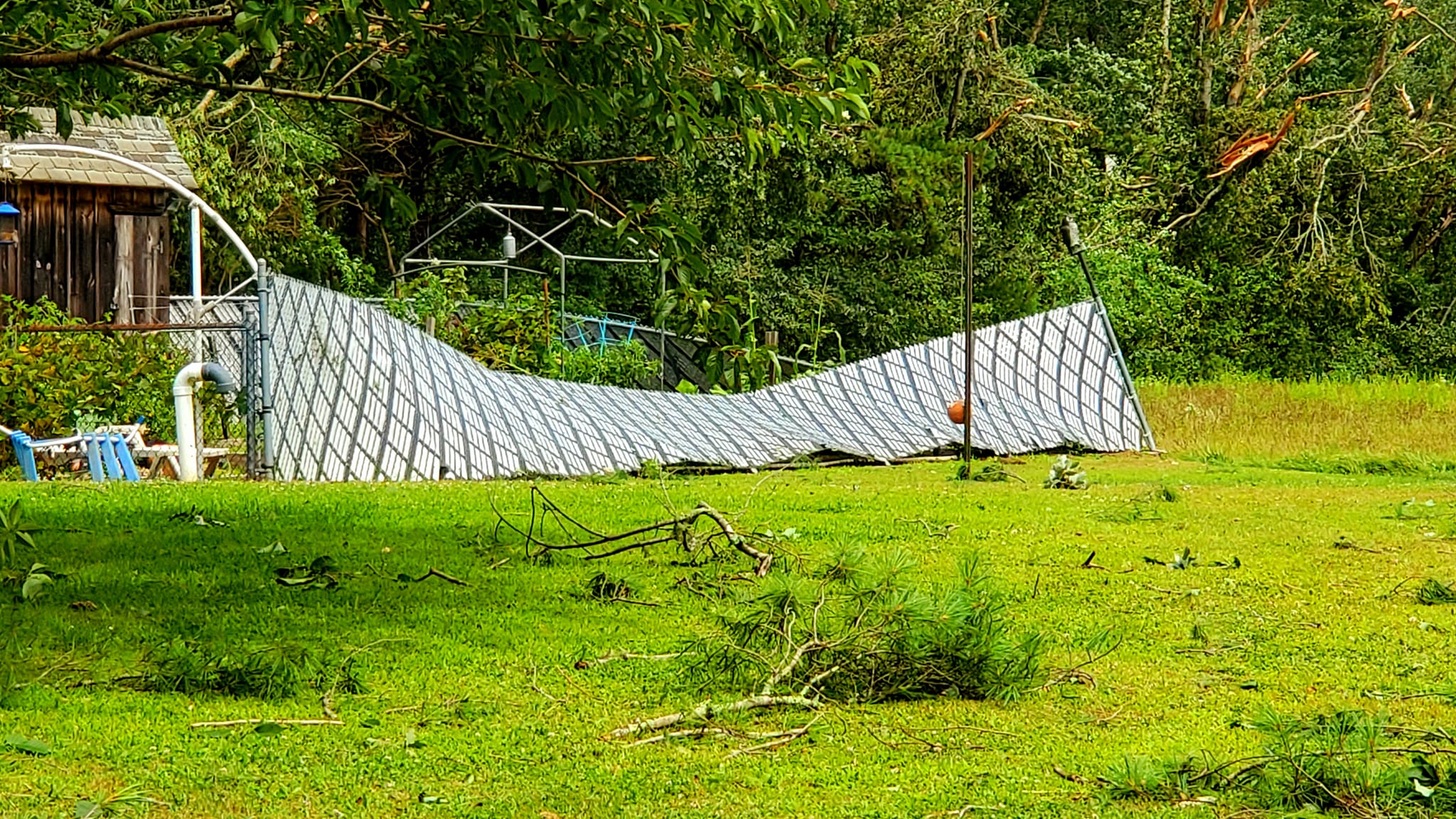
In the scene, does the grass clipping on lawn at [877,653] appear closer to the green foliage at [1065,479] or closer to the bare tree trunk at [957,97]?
the green foliage at [1065,479]

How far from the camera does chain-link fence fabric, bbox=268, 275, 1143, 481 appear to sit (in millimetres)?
11844

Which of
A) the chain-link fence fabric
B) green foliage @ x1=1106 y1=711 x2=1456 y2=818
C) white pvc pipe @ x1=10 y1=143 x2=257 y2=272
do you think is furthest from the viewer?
white pvc pipe @ x1=10 y1=143 x2=257 y2=272

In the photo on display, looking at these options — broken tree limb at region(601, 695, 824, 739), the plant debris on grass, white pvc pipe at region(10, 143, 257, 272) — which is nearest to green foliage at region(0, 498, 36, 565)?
the plant debris on grass

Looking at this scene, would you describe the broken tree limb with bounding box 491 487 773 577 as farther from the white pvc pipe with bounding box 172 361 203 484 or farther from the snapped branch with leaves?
the white pvc pipe with bounding box 172 361 203 484

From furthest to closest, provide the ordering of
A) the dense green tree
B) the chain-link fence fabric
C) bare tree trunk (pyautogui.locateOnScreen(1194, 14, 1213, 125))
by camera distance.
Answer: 1. bare tree trunk (pyautogui.locateOnScreen(1194, 14, 1213, 125))
2. the dense green tree
3. the chain-link fence fabric

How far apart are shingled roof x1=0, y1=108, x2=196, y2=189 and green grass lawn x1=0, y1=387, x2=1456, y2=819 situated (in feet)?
28.2

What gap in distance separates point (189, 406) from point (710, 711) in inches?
325

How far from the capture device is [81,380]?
41.0 ft

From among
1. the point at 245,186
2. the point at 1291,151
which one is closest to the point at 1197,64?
the point at 1291,151

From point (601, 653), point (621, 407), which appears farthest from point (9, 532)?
point (621, 407)

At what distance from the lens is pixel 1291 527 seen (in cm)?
908

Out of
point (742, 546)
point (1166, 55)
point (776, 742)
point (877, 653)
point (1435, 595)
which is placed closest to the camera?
point (776, 742)

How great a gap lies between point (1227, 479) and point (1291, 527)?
3.78 m

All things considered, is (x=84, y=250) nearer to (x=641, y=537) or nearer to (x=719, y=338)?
(x=641, y=537)
